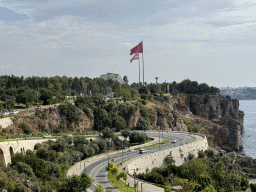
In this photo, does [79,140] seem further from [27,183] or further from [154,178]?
[27,183]

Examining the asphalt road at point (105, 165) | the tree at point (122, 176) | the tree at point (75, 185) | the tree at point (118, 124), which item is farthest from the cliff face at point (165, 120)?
the tree at point (75, 185)

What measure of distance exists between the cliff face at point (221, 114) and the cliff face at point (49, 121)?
56.0m

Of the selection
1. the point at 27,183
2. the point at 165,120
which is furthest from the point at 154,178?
the point at 165,120

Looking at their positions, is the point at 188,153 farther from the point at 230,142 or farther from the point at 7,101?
the point at 230,142

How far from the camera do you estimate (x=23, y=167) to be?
3375 centimetres

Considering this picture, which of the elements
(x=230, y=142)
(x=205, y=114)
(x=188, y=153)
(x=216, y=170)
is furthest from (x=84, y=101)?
(x=205, y=114)

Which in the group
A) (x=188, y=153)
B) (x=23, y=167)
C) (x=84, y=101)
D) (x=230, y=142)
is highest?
(x=84, y=101)

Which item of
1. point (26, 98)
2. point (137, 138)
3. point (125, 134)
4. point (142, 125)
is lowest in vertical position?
point (137, 138)

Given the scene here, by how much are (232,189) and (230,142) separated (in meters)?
71.7

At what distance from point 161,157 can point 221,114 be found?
317 ft

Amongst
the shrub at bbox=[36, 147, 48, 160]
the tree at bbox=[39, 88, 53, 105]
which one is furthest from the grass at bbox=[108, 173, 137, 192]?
the tree at bbox=[39, 88, 53, 105]

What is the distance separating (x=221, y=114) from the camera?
139 meters

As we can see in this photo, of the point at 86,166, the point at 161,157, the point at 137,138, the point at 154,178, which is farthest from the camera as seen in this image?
the point at 137,138

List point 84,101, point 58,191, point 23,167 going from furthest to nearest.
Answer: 1. point 84,101
2. point 23,167
3. point 58,191
